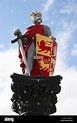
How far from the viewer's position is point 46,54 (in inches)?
447

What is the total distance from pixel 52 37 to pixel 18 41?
3.49 ft

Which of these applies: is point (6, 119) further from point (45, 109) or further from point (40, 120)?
point (45, 109)

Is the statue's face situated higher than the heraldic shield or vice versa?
the statue's face

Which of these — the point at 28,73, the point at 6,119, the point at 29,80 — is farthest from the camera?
the point at 28,73

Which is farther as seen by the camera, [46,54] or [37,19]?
[37,19]

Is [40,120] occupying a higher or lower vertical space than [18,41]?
lower

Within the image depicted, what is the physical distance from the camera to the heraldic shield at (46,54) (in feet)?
37.0

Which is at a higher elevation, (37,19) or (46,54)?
(37,19)

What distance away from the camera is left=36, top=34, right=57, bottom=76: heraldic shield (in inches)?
444

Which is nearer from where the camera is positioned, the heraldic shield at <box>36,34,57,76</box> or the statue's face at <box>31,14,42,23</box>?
the heraldic shield at <box>36,34,57,76</box>

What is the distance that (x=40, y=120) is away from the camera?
916cm

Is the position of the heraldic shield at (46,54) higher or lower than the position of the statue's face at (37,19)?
lower

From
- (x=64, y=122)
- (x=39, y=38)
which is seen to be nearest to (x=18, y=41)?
(x=39, y=38)

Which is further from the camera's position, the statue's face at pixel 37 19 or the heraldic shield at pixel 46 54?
the statue's face at pixel 37 19
